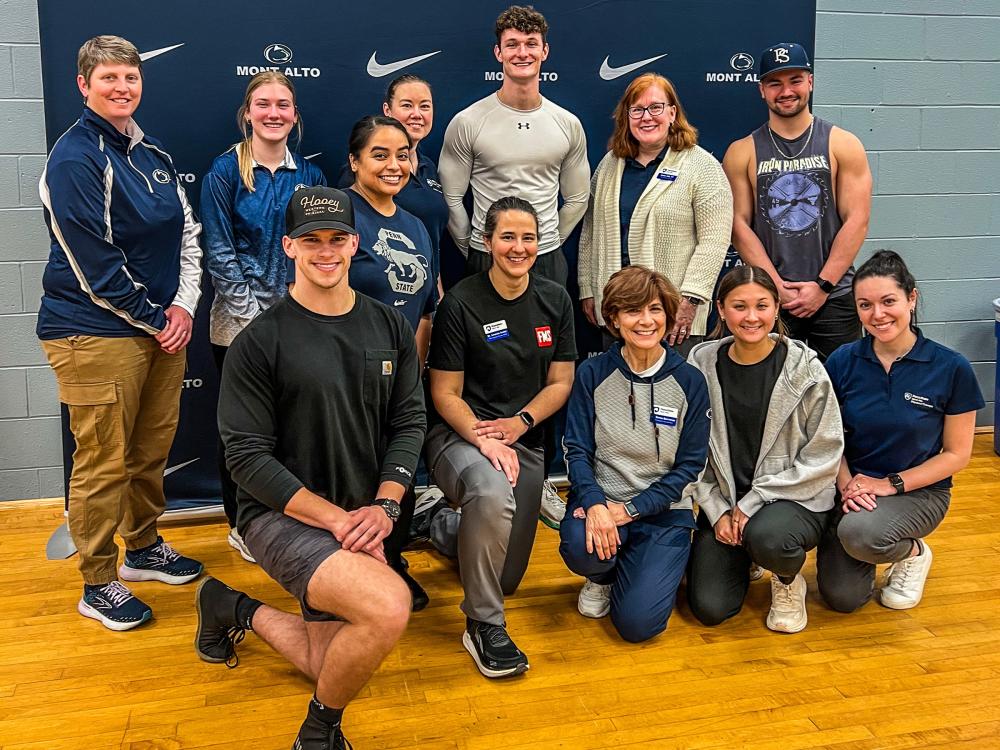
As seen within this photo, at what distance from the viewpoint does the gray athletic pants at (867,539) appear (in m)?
2.65

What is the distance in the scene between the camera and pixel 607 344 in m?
3.59

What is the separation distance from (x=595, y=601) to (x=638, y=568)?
19cm

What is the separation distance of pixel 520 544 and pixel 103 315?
4.65ft

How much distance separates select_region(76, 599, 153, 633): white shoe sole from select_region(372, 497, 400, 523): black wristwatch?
989 millimetres

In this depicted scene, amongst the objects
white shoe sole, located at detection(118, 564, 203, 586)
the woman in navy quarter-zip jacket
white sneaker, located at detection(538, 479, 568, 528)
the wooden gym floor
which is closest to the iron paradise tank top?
the wooden gym floor

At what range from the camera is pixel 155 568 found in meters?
3.00

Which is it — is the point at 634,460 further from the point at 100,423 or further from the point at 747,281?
the point at 100,423

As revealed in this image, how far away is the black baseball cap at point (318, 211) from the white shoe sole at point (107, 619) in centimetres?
130

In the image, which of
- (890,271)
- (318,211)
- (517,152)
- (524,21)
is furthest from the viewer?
(517,152)

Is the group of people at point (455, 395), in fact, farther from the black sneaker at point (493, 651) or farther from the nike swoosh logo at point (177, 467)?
the nike swoosh logo at point (177, 467)

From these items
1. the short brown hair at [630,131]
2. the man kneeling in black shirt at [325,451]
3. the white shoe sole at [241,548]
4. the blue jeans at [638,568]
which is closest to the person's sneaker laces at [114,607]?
the white shoe sole at [241,548]

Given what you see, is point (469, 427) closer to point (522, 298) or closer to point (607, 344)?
point (522, 298)

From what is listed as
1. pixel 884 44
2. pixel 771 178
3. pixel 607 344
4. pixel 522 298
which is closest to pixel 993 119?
pixel 884 44

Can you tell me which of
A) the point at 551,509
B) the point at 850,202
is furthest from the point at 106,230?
the point at 850,202
